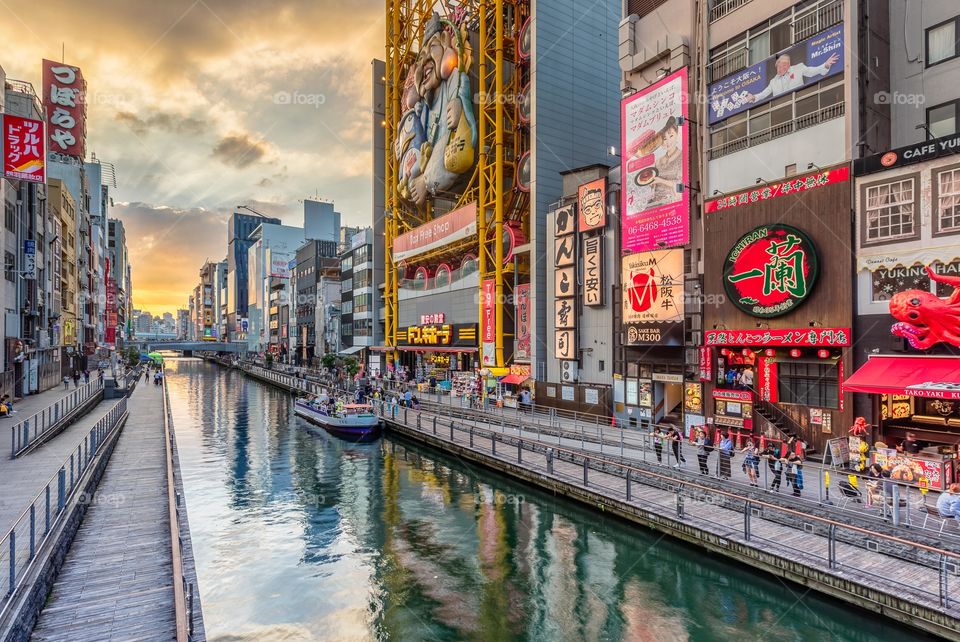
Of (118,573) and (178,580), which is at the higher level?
(178,580)

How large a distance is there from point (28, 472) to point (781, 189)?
32.1 meters

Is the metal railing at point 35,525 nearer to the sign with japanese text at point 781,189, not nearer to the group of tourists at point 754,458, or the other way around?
the group of tourists at point 754,458

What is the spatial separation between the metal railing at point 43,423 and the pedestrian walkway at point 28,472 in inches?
18.8

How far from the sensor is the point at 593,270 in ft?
122

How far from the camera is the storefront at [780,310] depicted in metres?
22.7

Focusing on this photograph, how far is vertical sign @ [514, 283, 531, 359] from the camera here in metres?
48.6

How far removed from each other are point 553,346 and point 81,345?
74.9 meters

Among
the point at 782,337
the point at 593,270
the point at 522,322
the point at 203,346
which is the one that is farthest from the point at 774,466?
the point at 203,346

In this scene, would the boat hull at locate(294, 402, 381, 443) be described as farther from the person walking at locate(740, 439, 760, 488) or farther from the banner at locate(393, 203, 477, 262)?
the person walking at locate(740, 439, 760, 488)

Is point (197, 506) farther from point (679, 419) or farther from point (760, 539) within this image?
point (679, 419)

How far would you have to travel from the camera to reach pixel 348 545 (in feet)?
64.5

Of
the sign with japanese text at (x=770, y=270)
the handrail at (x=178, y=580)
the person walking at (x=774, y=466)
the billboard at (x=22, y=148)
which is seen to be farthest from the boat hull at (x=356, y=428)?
the person walking at (x=774, y=466)

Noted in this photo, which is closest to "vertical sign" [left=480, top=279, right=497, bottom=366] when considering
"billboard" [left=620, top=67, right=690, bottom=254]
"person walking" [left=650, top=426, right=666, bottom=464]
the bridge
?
"billboard" [left=620, top=67, right=690, bottom=254]

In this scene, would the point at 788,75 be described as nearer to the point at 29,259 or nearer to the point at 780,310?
the point at 780,310
